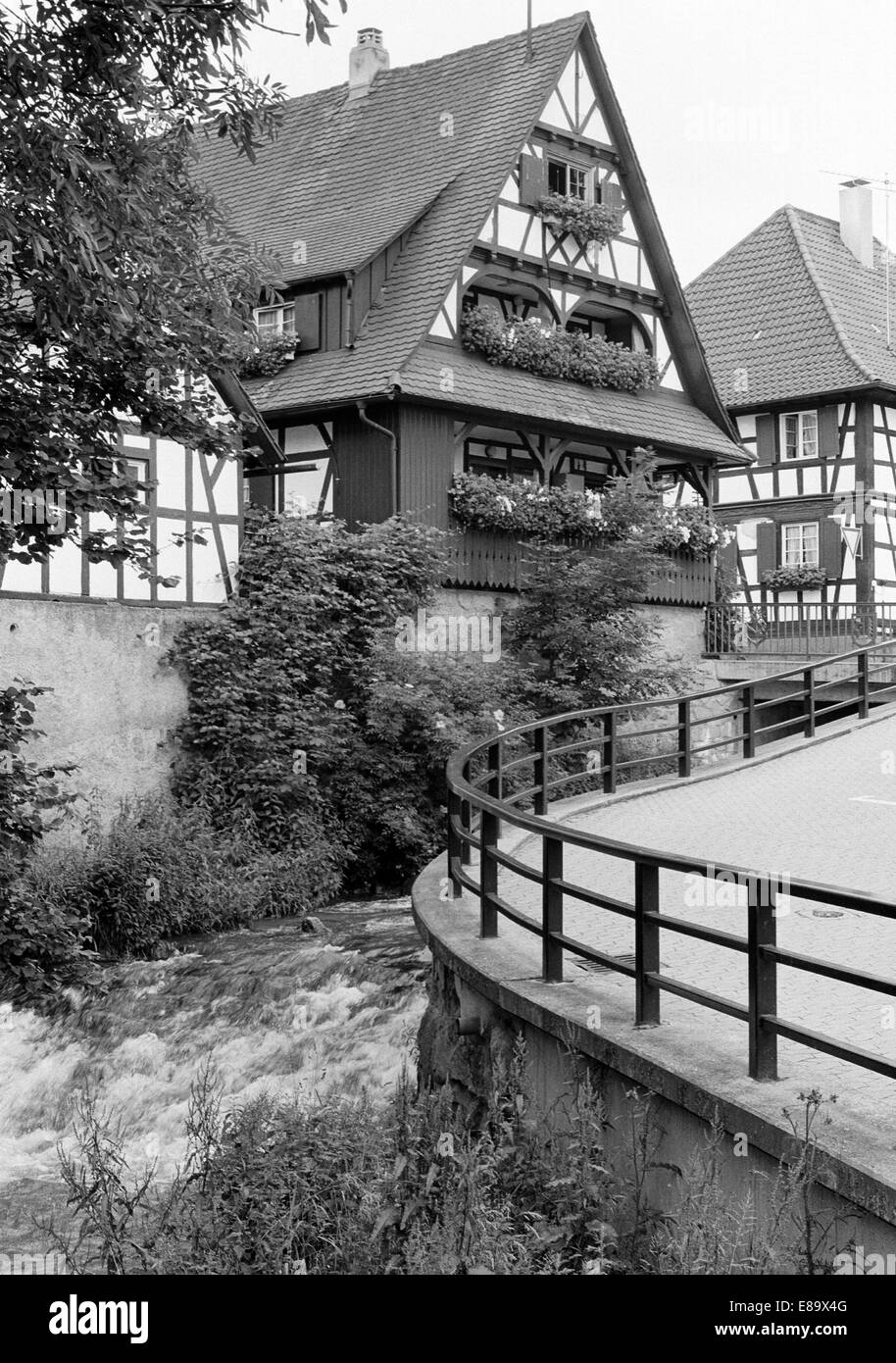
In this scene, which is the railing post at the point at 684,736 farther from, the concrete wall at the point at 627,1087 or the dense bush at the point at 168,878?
the concrete wall at the point at 627,1087

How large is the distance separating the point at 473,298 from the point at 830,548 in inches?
465

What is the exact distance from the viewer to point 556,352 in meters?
25.4

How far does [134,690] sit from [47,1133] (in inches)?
350

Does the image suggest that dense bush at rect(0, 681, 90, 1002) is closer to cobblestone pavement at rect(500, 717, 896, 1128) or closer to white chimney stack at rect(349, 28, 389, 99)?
cobblestone pavement at rect(500, 717, 896, 1128)

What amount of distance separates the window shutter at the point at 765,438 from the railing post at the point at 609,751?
21.4 metres

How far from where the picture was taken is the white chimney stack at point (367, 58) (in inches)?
1206

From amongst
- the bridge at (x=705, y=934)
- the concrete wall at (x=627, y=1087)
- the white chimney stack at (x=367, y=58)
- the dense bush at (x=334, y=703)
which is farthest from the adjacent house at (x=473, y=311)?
the concrete wall at (x=627, y=1087)

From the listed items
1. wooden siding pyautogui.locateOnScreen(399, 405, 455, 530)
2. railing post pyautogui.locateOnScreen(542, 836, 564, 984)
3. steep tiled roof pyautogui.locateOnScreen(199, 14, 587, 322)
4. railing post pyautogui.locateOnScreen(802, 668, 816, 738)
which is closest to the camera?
railing post pyautogui.locateOnScreen(542, 836, 564, 984)

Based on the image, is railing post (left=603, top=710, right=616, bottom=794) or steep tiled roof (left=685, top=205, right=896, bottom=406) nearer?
railing post (left=603, top=710, right=616, bottom=794)

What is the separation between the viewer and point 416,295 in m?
24.0

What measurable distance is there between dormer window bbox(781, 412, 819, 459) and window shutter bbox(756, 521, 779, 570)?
173 cm

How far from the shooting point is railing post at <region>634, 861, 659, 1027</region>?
621 cm

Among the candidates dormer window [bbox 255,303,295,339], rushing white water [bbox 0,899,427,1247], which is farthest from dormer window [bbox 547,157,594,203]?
rushing white water [bbox 0,899,427,1247]
